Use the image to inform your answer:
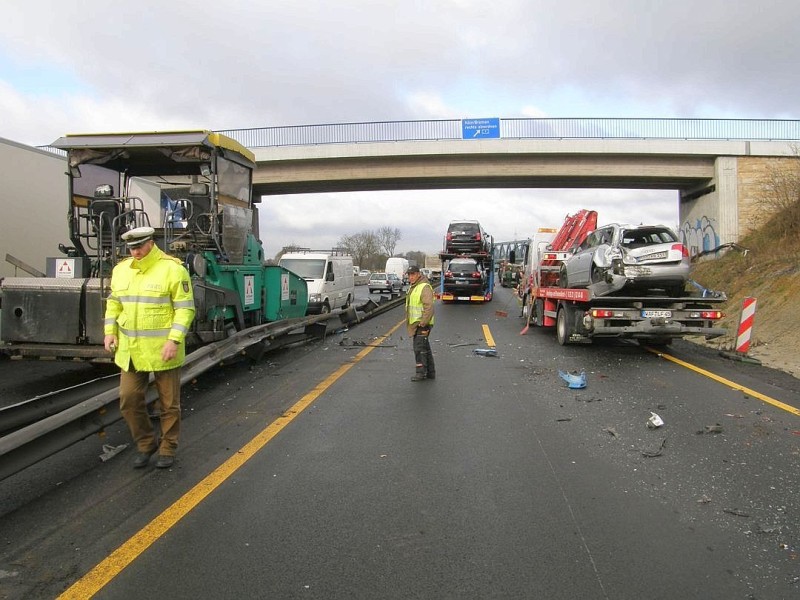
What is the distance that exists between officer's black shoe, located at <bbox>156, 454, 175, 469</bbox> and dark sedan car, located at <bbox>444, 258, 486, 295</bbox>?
2168cm

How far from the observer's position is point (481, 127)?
28203mm

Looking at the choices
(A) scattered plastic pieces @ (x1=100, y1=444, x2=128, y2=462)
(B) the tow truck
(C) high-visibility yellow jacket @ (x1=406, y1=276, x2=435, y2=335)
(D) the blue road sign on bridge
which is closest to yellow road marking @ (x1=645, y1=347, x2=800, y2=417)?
(B) the tow truck

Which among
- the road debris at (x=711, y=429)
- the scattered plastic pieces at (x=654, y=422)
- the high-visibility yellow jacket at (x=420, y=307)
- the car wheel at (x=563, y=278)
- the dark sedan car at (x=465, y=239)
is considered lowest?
the road debris at (x=711, y=429)

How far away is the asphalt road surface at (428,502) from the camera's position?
299 cm

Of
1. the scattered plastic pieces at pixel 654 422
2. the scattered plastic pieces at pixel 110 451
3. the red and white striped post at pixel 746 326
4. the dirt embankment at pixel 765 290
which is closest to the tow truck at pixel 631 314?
the red and white striped post at pixel 746 326

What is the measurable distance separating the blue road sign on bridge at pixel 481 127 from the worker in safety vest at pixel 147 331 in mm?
25356

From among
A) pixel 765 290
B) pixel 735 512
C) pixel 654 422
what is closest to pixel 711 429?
pixel 654 422

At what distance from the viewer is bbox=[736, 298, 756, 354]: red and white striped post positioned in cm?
1067

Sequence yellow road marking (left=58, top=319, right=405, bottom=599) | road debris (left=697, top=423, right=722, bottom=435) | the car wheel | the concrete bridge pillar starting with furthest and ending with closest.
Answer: the concrete bridge pillar → the car wheel → road debris (left=697, top=423, right=722, bottom=435) → yellow road marking (left=58, top=319, right=405, bottom=599)

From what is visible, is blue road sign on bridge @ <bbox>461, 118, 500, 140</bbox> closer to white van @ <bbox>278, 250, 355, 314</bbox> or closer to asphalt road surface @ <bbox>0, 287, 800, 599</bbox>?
white van @ <bbox>278, 250, 355, 314</bbox>

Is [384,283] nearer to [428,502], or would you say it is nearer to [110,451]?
[110,451]

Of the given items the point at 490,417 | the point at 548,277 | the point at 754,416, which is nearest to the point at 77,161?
the point at 490,417

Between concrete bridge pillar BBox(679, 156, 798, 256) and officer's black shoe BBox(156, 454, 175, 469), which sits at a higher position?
concrete bridge pillar BBox(679, 156, 798, 256)

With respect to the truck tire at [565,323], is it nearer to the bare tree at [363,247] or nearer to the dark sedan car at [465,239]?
the dark sedan car at [465,239]
